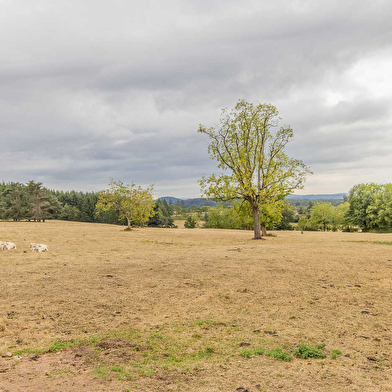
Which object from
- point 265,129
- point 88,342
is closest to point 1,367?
point 88,342

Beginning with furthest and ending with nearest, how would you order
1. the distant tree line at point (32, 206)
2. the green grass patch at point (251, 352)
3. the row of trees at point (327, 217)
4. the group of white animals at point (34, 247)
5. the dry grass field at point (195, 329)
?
the row of trees at point (327, 217) → the distant tree line at point (32, 206) → the group of white animals at point (34, 247) → the green grass patch at point (251, 352) → the dry grass field at point (195, 329)

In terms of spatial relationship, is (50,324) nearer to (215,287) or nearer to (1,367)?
(1,367)

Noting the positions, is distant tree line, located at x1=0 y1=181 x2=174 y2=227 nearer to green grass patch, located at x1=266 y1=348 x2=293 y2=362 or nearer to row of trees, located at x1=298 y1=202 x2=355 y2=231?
row of trees, located at x1=298 y1=202 x2=355 y2=231

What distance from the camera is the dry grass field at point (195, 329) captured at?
14.5 ft

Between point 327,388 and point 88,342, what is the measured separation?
4394 mm

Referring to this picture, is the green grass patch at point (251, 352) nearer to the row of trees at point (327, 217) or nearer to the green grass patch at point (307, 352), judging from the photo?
the green grass patch at point (307, 352)

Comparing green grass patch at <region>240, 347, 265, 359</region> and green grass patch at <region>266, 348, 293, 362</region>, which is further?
green grass patch at <region>240, 347, 265, 359</region>

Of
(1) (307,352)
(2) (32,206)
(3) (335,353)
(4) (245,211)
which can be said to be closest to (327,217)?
(4) (245,211)

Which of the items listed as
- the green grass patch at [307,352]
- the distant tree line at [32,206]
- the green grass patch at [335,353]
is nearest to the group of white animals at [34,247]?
the green grass patch at [307,352]

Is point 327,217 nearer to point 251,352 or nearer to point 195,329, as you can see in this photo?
point 195,329

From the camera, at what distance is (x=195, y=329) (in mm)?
6383

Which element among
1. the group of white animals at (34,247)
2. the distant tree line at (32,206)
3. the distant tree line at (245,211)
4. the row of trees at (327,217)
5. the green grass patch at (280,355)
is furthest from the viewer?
the row of trees at (327,217)

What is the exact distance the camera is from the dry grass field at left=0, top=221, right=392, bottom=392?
173 inches

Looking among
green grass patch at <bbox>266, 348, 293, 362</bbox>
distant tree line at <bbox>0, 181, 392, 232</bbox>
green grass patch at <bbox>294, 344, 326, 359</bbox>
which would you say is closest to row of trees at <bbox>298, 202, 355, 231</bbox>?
distant tree line at <bbox>0, 181, 392, 232</bbox>
